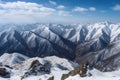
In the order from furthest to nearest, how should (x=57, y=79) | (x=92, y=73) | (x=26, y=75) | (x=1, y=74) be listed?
(x=1, y=74) → (x=26, y=75) → (x=57, y=79) → (x=92, y=73)

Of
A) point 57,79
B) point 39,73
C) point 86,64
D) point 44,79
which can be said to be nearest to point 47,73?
point 39,73

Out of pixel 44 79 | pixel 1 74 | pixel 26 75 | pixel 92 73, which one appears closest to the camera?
pixel 92 73

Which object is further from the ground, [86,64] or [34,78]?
[86,64]

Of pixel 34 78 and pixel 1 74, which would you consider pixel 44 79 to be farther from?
pixel 1 74

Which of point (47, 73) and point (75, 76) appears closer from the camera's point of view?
point (75, 76)

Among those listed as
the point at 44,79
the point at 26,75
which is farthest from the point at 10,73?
the point at 44,79

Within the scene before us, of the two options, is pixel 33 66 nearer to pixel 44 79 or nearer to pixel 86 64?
pixel 44 79

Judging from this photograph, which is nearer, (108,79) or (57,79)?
(108,79)

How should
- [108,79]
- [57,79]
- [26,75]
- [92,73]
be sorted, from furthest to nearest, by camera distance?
[26,75] → [57,79] → [92,73] → [108,79]

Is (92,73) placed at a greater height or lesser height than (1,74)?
greater
